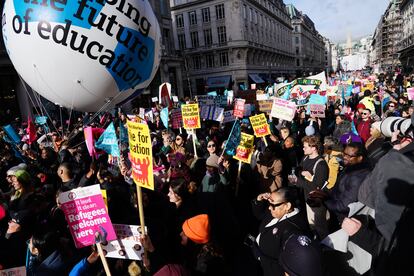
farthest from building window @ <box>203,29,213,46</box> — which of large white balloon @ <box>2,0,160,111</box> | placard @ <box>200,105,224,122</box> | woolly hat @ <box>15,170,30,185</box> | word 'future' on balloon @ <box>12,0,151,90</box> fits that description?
woolly hat @ <box>15,170,30,185</box>

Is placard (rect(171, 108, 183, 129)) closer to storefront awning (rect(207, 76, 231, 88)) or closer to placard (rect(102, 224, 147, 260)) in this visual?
placard (rect(102, 224, 147, 260))

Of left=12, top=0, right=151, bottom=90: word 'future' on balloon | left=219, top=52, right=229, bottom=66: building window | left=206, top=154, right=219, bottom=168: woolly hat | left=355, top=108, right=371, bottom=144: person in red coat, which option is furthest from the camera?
left=219, top=52, right=229, bottom=66: building window

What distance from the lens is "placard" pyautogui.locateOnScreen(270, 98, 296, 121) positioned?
26.9ft

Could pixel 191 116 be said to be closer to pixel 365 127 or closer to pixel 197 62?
pixel 365 127

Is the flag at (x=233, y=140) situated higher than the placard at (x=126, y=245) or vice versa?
the flag at (x=233, y=140)

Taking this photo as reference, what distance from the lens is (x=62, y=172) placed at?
4641 mm

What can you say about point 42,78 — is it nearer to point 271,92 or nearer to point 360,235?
point 360,235

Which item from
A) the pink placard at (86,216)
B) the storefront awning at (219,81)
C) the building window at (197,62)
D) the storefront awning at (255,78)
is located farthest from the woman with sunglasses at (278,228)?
the building window at (197,62)

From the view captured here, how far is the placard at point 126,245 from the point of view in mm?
2796

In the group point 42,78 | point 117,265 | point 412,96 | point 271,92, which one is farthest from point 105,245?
point 271,92

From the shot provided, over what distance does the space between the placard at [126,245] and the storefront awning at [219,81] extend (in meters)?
44.5

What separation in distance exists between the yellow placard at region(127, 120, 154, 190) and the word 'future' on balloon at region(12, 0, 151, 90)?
1.38m

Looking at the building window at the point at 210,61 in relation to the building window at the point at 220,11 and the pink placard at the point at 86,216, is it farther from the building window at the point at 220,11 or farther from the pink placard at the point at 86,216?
the pink placard at the point at 86,216

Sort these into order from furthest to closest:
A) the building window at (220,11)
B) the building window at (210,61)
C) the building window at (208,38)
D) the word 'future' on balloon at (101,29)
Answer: the building window at (210,61)
the building window at (208,38)
the building window at (220,11)
the word 'future' on balloon at (101,29)
